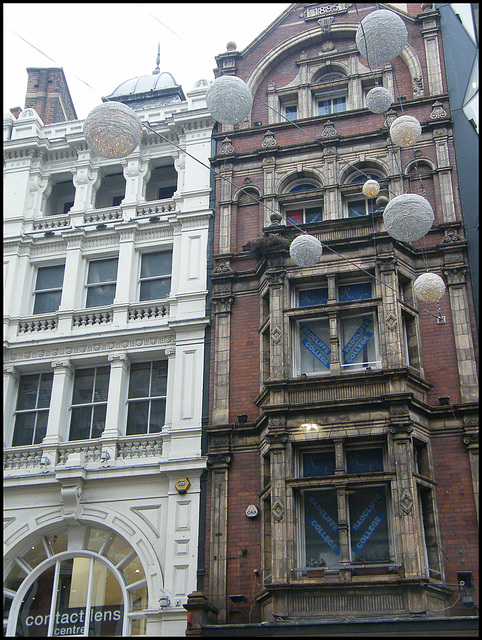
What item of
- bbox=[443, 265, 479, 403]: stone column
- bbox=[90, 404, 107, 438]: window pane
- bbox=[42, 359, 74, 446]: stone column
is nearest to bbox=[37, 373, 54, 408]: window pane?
bbox=[42, 359, 74, 446]: stone column

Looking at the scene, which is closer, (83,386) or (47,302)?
(83,386)

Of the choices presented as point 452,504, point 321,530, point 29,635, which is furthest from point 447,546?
point 29,635

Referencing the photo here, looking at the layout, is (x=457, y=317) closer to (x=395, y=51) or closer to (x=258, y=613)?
(x=395, y=51)

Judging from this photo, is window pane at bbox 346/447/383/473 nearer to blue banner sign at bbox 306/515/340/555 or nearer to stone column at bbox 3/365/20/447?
blue banner sign at bbox 306/515/340/555

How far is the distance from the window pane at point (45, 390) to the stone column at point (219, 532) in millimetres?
5177

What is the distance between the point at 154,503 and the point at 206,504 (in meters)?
1.30

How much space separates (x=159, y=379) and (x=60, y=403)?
256 centimetres

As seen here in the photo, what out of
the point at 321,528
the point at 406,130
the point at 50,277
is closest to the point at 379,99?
the point at 406,130

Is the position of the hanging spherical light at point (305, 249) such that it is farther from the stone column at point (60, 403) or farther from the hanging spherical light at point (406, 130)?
the stone column at point (60, 403)

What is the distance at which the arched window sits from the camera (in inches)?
687

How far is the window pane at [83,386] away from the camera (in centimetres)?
2030

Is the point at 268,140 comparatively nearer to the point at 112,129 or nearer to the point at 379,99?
the point at 379,99

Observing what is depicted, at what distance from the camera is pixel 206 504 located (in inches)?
696

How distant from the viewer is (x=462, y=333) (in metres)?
17.7
